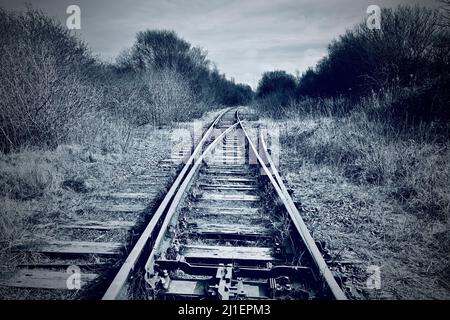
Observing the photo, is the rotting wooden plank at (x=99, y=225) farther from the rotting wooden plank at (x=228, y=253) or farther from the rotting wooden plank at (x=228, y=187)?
the rotting wooden plank at (x=228, y=187)

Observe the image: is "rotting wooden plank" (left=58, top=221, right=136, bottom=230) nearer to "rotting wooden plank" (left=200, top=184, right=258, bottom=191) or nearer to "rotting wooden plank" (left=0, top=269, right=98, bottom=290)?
"rotting wooden plank" (left=0, top=269, right=98, bottom=290)

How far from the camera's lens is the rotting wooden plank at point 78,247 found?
315 cm

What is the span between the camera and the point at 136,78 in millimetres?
16500

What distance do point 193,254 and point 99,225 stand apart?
1482 mm

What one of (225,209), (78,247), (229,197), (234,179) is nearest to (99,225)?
(78,247)

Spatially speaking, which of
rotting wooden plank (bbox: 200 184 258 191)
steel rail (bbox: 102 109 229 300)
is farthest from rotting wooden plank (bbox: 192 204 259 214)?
rotting wooden plank (bbox: 200 184 258 191)

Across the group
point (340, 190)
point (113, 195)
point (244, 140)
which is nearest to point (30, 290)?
point (113, 195)

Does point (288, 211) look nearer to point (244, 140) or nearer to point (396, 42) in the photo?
point (244, 140)

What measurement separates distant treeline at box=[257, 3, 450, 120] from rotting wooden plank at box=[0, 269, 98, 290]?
1009 cm

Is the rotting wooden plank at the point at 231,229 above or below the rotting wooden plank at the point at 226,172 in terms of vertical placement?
below

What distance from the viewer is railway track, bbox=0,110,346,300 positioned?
2.56 meters

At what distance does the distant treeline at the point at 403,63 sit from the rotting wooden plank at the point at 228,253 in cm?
858

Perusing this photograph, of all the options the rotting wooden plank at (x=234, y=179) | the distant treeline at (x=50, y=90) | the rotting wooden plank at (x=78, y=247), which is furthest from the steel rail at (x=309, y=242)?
the distant treeline at (x=50, y=90)
